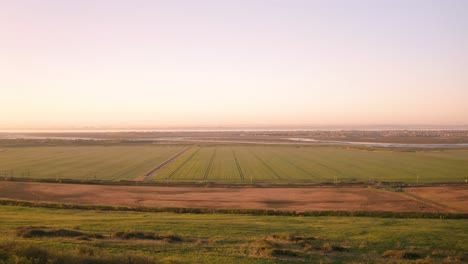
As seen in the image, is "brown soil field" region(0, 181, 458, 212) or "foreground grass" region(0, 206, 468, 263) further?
"brown soil field" region(0, 181, 458, 212)

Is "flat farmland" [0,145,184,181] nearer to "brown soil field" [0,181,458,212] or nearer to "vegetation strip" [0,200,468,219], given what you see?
"brown soil field" [0,181,458,212]

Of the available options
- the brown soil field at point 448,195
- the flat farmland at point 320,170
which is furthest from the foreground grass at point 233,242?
the flat farmland at point 320,170

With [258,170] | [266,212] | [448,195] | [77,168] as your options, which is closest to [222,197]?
[266,212]

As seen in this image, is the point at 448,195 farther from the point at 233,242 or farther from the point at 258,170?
the point at 233,242

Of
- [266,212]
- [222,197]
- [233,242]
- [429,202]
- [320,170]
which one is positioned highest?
[233,242]

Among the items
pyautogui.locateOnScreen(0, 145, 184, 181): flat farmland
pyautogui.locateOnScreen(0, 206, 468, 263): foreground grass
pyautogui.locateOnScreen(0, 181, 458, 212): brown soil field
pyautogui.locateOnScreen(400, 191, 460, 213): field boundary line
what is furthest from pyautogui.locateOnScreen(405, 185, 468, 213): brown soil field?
pyautogui.locateOnScreen(0, 145, 184, 181): flat farmland

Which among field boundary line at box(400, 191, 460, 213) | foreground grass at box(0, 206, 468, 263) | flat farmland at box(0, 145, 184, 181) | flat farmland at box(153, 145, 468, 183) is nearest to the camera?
foreground grass at box(0, 206, 468, 263)
